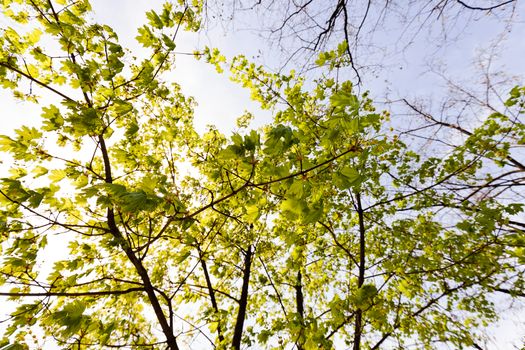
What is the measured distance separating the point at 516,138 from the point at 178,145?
669 cm

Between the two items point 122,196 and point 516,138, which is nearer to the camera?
point 122,196

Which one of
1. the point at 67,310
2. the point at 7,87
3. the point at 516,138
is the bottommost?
the point at 67,310

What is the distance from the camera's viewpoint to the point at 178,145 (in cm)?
541

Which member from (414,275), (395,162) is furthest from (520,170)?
(414,275)

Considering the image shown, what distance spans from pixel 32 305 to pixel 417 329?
243 inches

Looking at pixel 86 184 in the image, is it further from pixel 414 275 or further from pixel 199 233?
pixel 414 275

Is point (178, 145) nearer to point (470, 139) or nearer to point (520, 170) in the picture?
point (470, 139)

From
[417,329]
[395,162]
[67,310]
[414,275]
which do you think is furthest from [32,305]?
[417,329]

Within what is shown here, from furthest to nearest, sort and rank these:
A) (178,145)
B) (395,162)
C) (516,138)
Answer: (178,145) < (395,162) < (516,138)

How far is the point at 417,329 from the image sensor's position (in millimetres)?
4867

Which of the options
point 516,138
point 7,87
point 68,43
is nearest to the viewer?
point 68,43

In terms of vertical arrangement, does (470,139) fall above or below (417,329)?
above

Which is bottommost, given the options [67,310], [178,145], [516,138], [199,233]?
[67,310]

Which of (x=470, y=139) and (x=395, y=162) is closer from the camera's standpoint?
(x=470, y=139)
